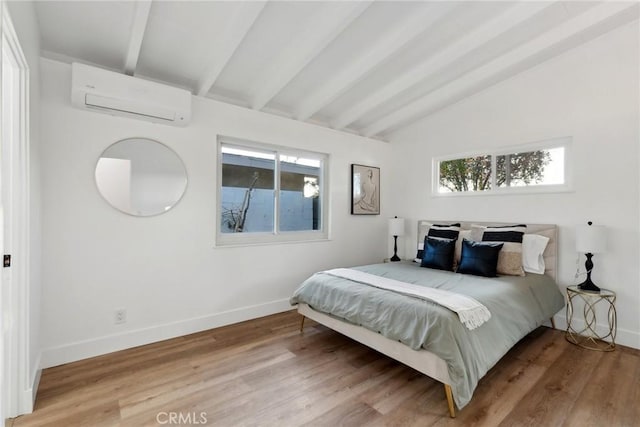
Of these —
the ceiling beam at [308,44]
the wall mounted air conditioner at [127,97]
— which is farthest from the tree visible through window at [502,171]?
the wall mounted air conditioner at [127,97]

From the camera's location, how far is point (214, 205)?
3.12 metres

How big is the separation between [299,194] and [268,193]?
447 millimetres

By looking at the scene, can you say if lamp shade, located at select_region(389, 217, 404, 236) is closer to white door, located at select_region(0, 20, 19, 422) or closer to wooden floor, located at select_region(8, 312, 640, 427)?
wooden floor, located at select_region(8, 312, 640, 427)

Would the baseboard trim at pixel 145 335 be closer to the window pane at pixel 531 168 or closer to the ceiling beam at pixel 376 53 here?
the ceiling beam at pixel 376 53

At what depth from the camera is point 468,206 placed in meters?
3.94

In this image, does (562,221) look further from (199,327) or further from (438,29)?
(199,327)

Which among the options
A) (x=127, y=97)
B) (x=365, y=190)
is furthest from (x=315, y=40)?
(x=365, y=190)

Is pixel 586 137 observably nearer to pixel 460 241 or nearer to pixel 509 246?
pixel 509 246

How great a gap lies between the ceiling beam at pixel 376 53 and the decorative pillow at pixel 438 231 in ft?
6.62

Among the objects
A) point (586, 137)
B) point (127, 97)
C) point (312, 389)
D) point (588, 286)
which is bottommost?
point (312, 389)

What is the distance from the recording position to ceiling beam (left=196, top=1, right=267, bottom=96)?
6.83ft

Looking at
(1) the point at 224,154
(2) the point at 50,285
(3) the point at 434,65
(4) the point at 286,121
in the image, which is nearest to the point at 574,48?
(3) the point at 434,65

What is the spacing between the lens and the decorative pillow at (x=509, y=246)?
3.07m

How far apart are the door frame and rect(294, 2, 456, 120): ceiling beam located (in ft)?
7.59
